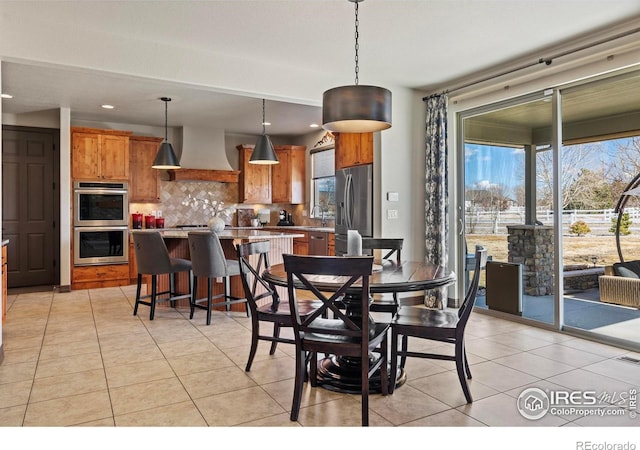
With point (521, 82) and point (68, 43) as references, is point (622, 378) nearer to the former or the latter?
point (521, 82)

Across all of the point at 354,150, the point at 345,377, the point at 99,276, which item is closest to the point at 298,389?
the point at 345,377

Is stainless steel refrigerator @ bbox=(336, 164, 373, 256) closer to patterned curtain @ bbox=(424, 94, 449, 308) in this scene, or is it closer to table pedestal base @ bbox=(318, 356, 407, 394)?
patterned curtain @ bbox=(424, 94, 449, 308)

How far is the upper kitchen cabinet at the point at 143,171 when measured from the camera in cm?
727

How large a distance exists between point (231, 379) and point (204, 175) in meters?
5.25

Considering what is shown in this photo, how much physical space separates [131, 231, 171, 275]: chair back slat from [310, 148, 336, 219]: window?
344cm

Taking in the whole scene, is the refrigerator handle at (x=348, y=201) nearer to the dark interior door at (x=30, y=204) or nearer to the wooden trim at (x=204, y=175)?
the wooden trim at (x=204, y=175)

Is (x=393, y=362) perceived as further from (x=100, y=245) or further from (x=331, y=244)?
(x=100, y=245)

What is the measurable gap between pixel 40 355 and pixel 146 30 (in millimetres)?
2708

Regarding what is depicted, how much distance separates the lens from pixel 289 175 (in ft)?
27.3

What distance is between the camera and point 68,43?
359 cm

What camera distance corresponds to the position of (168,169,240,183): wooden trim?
7566mm
